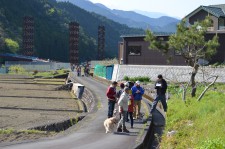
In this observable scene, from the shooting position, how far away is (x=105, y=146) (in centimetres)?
1184

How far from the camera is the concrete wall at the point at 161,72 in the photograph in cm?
3200

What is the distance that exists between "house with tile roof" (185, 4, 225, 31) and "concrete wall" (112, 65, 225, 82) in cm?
705

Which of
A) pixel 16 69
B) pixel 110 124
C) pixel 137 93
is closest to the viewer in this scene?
pixel 110 124

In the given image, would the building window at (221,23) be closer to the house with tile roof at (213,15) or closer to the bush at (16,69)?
the house with tile roof at (213,15)

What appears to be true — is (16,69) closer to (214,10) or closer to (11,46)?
(11,46)

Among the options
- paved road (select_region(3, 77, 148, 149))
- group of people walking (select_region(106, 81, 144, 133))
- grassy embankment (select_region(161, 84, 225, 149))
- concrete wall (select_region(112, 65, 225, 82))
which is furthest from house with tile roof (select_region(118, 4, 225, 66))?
paved road (select_region(3, 77, 148, 149))

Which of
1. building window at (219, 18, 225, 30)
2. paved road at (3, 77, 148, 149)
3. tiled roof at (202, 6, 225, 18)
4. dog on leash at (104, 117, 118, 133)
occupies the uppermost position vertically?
tiled roof at (202, 6, 225, 18)

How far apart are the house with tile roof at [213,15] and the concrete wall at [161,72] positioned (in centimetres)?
705

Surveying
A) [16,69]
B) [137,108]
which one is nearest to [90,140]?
[137,108]

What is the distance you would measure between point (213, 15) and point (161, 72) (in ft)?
29.1

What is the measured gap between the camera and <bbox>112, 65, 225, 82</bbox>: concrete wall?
32.0 meters

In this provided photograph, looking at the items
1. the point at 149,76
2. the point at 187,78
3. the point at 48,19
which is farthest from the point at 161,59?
the point at 48,19

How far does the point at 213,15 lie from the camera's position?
3928 cm

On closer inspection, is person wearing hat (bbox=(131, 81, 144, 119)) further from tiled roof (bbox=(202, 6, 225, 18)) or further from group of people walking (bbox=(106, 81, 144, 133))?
tiled roof (bbox=(202, 6, 225, 18))
